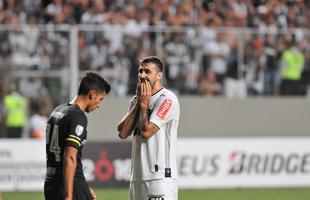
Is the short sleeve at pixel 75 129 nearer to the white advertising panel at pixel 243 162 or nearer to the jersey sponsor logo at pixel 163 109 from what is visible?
the jersey sponsor logo at pixel 163 109

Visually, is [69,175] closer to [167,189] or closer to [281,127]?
[167,189]

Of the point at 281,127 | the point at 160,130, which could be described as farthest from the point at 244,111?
the point at 160,130

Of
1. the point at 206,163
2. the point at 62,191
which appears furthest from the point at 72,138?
the point at 206,163

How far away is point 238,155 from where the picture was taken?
61.6 ft

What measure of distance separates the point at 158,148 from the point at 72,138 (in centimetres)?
98

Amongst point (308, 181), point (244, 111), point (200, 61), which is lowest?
point (308, 181)

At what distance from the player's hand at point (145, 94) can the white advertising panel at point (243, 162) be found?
10842mm

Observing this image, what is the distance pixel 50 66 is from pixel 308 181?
21.5ft

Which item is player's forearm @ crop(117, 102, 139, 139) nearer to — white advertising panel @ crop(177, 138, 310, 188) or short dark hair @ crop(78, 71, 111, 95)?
short dark hair @ crop(78, 71, 111, 95)

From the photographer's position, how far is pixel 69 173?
712cm

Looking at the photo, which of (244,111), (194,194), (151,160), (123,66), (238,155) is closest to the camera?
(151,160)

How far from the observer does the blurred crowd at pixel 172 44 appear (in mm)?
19625

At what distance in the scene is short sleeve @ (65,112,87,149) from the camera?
722cm

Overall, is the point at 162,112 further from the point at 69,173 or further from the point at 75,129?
the point at 69,173
